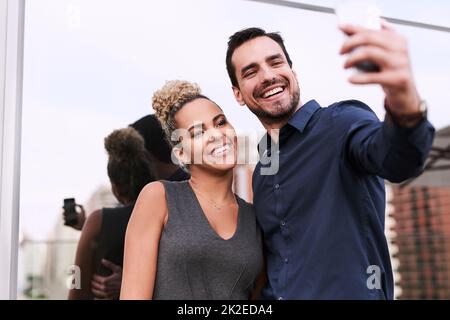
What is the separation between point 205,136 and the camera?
125cm

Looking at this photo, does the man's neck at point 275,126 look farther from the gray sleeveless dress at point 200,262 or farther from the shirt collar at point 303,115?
the gray sleeveless dress at point 200,262

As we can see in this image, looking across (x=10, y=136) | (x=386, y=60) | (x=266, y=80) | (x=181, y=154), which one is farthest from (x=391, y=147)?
(x=10, y=136)

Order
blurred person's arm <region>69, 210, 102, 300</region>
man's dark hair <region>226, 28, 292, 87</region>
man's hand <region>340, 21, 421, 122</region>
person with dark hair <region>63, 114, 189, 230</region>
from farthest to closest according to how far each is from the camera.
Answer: person with dark hair <region>63, 114, 189, 230</region>
blurred person's arm <region>69, 210, 102, 300</region>
man's dark hair <region>226, 28, 292, 87</region>
man's hand <region>340, 21, 421, 122</region>

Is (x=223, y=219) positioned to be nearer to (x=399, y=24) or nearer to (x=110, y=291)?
(x=110, y=291)

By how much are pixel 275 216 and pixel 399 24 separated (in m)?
0.88

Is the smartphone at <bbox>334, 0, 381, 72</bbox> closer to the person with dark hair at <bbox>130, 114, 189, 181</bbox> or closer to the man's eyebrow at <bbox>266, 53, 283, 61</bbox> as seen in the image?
the man's eyebrow at <bbox>266, 53, 283, 61</bbox>

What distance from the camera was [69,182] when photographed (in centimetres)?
143

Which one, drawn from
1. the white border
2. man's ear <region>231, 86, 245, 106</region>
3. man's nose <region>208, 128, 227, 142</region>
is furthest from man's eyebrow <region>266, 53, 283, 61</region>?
the white border

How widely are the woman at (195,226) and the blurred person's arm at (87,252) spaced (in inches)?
16.7

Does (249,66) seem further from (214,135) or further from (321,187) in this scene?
(321,187)

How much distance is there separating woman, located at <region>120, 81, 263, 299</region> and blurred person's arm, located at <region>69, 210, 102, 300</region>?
425mm

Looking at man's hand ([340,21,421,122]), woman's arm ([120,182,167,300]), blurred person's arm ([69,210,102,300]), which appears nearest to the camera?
man's hand ([340,21,421,122])

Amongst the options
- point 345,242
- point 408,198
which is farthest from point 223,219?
point 408,198

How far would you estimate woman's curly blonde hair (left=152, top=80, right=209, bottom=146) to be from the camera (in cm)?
131
